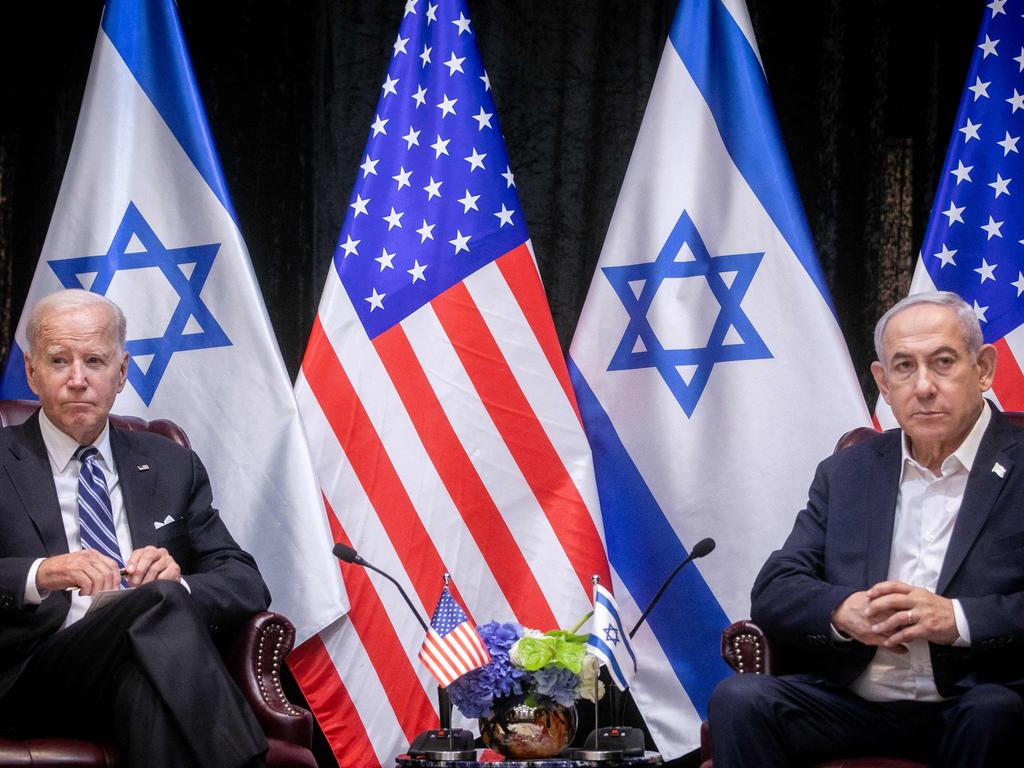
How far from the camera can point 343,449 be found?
12.6 ft

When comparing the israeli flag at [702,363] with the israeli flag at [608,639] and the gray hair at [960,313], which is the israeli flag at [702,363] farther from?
the israeli flag at [608,639]

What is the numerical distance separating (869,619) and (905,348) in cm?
65

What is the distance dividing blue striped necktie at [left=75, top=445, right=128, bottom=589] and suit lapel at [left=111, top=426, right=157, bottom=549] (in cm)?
5

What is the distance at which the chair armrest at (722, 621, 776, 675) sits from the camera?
115 inches

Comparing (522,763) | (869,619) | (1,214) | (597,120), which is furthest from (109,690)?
(597,120)

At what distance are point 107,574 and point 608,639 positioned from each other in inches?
42.7

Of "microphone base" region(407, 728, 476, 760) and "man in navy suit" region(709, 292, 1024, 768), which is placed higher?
"man in navy suit" region(709, 292, 1024, 768)

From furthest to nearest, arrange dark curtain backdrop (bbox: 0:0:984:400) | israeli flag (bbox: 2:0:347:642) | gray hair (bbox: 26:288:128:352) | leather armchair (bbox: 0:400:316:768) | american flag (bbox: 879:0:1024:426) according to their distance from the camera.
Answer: dark curtain backdrop (bbox: 0:0:984:400) → israeli flag (bbox: 2:0:347:642) → american flag (bbox: 879:0:1024:426) → gray hair (bbox: 26:288:128:352) → leather armchair (bbox: 0:400:316:768)

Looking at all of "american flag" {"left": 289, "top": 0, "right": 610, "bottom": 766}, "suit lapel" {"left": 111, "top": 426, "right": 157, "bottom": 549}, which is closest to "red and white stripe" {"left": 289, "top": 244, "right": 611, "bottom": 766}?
"american flag" {"left": 289, "top": 0, "right": 610, "bottom": 766}

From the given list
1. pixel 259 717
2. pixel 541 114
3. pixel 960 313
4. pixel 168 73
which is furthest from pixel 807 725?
pixel 168 73

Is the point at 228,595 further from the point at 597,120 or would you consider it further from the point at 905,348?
the point at 597,120

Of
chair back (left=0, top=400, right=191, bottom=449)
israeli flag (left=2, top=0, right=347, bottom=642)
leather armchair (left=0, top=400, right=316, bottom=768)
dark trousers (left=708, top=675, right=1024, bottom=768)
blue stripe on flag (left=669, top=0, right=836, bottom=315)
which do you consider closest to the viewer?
leather armchair (left=0, top=400, right=316, bottom=768)

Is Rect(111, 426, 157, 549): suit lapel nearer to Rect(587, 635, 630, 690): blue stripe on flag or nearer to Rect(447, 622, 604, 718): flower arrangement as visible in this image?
Rect(447, 622, 604, 718): flower arrangement

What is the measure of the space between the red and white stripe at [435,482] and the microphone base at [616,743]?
0.90 metres
